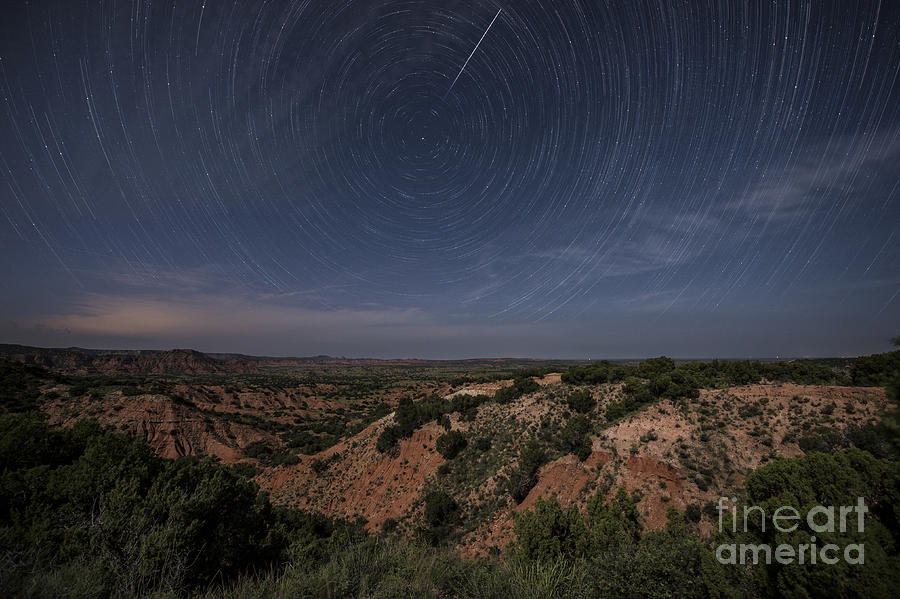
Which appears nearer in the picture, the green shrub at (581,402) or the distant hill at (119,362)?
the green shrub at (581,402)

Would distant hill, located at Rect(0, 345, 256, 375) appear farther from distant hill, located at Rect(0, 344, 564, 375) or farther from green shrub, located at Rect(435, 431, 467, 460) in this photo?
green shrub, located at Rect(435, 431, 467, 460)

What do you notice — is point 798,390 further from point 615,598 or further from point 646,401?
point 615,598

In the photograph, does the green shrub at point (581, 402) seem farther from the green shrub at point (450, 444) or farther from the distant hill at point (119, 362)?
the distant hill at point (119, 362)

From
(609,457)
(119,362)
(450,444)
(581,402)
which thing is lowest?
(119,362)

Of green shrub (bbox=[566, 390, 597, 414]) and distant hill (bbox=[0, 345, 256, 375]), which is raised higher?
green shrub (bbox=[566, 390, 597, 414])

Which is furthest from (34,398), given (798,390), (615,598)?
(798,390)

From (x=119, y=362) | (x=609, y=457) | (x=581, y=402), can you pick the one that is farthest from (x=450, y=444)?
(x=119, y=362)

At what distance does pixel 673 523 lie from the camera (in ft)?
41.4

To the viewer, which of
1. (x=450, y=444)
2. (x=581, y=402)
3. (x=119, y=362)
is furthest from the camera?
(x=119, y=362)

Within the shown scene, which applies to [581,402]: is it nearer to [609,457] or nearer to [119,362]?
[609,457]

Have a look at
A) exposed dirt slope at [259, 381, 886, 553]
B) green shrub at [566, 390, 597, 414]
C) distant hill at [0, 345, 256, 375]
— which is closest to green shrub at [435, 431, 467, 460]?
exposed dirt slope at [259, 381, 886, 553]

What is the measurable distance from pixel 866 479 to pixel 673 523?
578 cm

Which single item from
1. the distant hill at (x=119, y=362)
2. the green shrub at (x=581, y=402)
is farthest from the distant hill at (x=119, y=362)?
the green shrub at (x=581, y=402)

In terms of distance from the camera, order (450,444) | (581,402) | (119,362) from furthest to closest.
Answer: (119,362)
(450,444)
(581,402)
